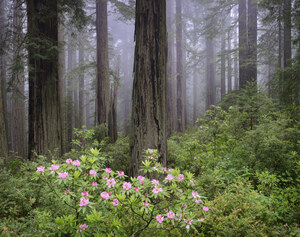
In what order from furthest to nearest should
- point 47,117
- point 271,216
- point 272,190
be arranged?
point 47,117 < point 272,190 < point 271,216

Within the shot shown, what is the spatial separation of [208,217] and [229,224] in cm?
27

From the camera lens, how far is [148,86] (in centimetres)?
388

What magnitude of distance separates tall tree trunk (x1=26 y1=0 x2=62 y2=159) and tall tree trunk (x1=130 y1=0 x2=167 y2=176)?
2.32m

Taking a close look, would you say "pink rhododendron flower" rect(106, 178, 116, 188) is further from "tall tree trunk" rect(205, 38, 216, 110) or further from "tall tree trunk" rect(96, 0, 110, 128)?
"tall tree trunk" rect(205, 38, 216, 110)

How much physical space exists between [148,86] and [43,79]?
2856mm

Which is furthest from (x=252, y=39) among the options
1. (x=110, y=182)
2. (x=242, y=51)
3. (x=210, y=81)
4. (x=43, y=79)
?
(x=110, y=182)

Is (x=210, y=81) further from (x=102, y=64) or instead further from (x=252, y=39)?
(x=102, y=64)

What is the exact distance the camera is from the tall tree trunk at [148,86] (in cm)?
385

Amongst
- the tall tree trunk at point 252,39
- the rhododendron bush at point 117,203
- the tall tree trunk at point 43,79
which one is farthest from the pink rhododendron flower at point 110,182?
the tall tree trunk at point 252,39

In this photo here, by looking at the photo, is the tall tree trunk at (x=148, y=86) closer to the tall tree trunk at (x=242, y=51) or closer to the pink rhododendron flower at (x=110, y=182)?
the pink rhododendron flower at (x=110, y=182)

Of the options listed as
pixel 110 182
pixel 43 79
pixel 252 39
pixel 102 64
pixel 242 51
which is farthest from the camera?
pixel 242 51

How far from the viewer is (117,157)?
17.1ft

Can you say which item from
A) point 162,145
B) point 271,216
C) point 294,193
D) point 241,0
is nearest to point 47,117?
point 162,145

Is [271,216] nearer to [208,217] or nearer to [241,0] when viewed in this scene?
[208,217]
